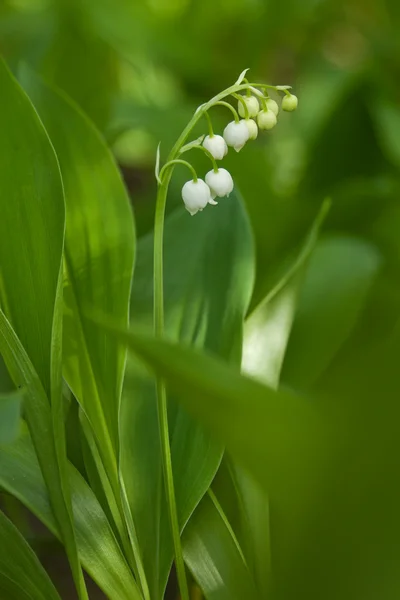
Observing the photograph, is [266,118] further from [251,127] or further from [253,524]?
[253,524]

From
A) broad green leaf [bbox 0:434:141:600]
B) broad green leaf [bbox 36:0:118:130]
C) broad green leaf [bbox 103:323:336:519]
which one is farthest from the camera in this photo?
broad green leaf [bbox 36:0:118:130]

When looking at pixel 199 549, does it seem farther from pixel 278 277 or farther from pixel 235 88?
pixel 235 88

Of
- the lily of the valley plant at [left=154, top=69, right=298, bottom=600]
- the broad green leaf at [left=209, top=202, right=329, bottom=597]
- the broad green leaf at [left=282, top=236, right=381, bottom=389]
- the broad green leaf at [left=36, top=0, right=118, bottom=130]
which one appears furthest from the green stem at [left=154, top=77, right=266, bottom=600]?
the broad green leaf at [left=36, top=0, right=118, bottom=130]

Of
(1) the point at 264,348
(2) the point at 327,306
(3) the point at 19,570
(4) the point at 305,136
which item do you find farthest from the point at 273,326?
(4) the point at 305,136

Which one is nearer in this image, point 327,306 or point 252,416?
point 252,416

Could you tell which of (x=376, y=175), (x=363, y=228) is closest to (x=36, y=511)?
(x=363, y=228)

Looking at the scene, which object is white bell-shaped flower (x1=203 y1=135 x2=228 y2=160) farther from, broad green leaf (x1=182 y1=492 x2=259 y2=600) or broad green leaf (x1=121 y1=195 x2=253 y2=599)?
broad green leaf (x1=182 y1=492 x2=259 y2=600)
